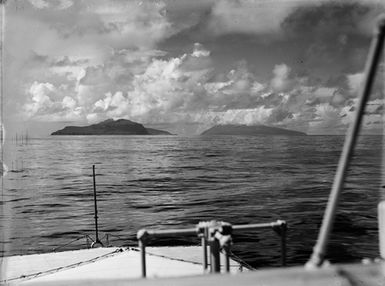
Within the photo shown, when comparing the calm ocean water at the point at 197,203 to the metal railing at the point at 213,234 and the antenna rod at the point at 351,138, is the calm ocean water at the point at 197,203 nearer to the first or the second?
the metal railing at the point at 213,234

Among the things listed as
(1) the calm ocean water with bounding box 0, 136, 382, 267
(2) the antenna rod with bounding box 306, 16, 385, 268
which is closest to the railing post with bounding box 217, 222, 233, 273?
(2) the antenna rod with bounding box 306, 16, 385, 268

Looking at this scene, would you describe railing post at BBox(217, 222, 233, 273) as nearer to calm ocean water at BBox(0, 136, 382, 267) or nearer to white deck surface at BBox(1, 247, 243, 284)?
white deck surface at BBox(1, 247, 243, 284)

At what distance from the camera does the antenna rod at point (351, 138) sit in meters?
1.49

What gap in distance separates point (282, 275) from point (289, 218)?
78.2ft

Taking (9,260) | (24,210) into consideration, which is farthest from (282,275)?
(24,210)

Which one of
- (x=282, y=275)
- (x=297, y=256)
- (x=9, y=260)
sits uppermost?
(x=282, y=275)

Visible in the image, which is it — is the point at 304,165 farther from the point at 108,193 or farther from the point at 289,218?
the point at 289,218

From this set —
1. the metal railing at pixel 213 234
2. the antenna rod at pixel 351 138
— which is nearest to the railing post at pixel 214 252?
the metal railing at pixel 213 234

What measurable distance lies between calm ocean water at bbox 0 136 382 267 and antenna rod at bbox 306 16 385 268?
14392mm

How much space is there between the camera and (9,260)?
9.63 metres

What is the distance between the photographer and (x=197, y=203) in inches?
1257

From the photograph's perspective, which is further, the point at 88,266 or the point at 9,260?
the point at 9,260

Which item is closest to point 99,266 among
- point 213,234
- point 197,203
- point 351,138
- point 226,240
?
point 213,234

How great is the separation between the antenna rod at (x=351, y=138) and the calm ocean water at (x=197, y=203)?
14392 millimetres
